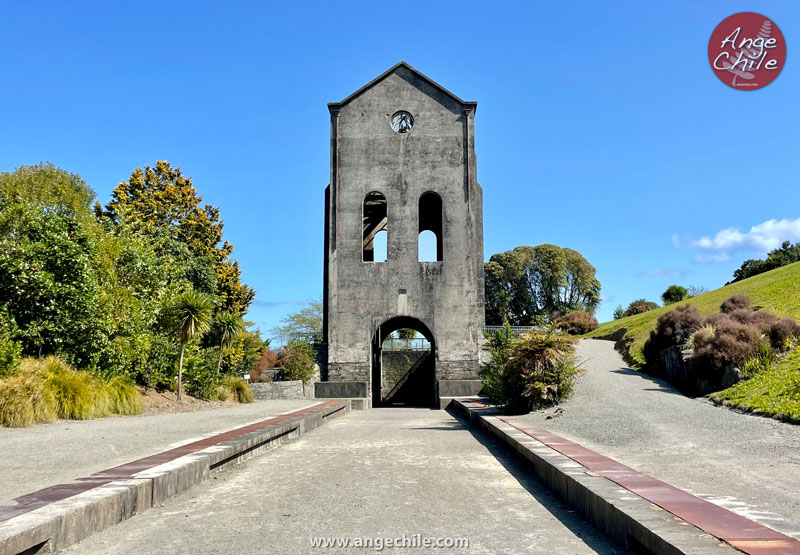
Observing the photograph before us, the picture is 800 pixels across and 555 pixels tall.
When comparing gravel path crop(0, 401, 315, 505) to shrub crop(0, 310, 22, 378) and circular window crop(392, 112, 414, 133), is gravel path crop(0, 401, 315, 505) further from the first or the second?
circular window crop(392, 112, 414, 133)

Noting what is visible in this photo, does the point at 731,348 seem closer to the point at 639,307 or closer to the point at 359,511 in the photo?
the point at 359,511

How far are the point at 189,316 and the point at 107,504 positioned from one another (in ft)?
47.9

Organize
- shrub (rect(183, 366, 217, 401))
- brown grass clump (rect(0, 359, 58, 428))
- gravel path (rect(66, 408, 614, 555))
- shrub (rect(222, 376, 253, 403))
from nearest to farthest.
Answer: gravel path (rect(66, 408, 614, 555)) < brown grass clump (rect(0, 359, 58, 428)) < shrub (rect(183, 366, 217, 401)) < shrub (rect(222, 376, 253, 403))

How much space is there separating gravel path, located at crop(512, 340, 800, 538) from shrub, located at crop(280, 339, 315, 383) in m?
12.5

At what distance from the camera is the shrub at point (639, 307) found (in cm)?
5224

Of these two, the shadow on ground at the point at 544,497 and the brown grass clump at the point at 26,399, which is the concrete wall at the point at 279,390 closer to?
the brown grass clump at the point at 26,399

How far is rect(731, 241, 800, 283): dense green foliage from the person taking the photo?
42.3 meters

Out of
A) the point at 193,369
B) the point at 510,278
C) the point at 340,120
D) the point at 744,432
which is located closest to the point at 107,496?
the point at 744,432

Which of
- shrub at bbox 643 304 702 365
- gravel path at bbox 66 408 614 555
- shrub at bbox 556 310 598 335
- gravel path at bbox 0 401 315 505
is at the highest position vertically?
shrub at bbox 556 310 598 335

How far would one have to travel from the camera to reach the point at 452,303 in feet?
80.5

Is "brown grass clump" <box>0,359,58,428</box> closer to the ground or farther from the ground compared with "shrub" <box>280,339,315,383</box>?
closer to the ground

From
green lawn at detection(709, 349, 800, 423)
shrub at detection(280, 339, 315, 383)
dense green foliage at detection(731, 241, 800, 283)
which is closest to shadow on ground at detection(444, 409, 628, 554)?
green lawn at detection(709, 349, 800, 423)

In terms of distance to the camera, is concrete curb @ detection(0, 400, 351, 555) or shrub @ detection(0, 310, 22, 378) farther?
shrub @ detection(0, 310, 22, 378)

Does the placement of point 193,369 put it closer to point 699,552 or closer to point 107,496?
point 107,496
